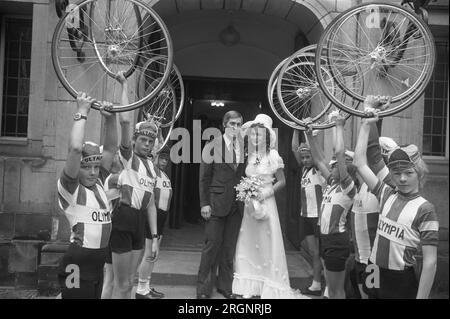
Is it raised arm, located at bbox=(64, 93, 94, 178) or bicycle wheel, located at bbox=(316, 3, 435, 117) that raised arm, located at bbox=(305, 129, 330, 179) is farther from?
raised arm, located at bbox=(64, 93, 94, 178)

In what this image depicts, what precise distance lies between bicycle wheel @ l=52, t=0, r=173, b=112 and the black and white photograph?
0.08ft

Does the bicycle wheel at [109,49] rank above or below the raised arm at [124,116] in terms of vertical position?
above

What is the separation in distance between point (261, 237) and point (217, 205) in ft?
1.83

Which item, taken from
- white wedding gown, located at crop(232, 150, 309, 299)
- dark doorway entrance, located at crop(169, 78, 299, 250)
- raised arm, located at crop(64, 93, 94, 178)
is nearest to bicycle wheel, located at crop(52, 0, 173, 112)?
raised arm, located at crop(64, 93, 94, 178)

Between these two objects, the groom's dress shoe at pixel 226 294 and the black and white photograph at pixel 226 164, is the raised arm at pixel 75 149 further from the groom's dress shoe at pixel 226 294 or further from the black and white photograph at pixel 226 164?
the groom's dress shoe at pixel 226 294

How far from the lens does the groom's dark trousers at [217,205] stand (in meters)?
4.95

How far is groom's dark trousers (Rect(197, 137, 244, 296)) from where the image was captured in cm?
495

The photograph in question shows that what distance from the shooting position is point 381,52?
13.4 ft

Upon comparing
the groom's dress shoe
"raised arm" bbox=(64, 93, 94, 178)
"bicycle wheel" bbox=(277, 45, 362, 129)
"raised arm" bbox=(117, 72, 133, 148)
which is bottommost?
the groom's dress shoe

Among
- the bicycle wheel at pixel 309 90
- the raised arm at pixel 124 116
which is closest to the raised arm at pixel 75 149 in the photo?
the raised arm at pixel 124 116

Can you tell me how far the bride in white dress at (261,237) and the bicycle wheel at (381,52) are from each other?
1039 mm

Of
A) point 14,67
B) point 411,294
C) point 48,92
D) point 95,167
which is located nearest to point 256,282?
point 411,294

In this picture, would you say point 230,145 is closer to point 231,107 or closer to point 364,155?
point 364,155

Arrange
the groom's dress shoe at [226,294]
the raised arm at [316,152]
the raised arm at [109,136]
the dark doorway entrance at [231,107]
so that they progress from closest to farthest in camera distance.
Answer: the raised arm at [109,136]
the raised arm at [316,152]
the groom's dress shoe at [226,294]
the dark doorway entrance at [231,107]
